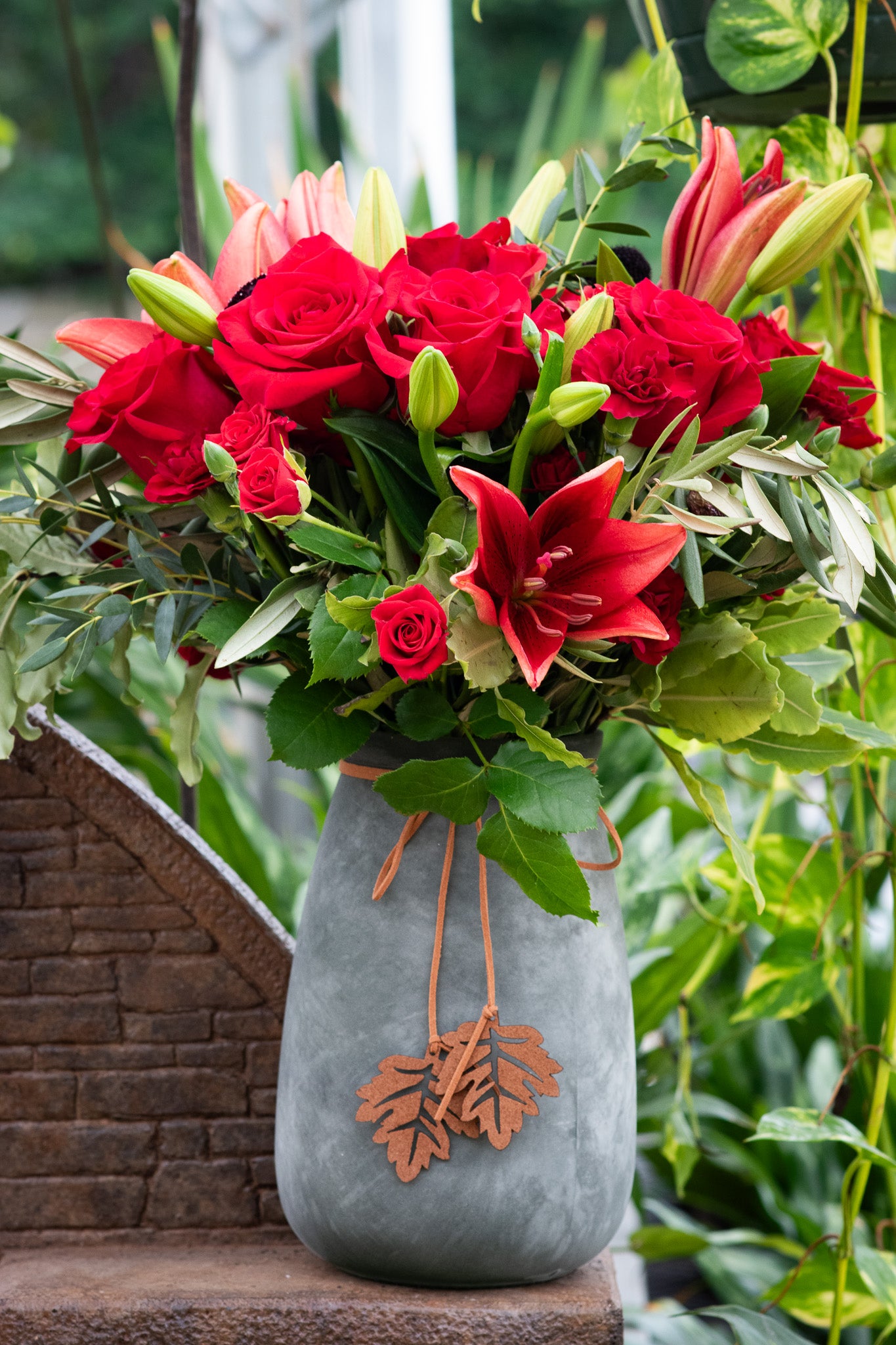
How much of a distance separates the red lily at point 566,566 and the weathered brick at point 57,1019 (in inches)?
13.6

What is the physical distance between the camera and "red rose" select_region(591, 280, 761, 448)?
41cm

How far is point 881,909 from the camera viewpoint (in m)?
1.37

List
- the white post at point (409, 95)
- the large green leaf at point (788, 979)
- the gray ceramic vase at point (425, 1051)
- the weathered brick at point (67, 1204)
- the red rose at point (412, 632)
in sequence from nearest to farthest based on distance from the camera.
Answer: the red rose at point (412, 632), the gray ceramic vase at point (425, 1051), the weathered brick at point (67, 1204), the large green leaf at point (788, 979), the white post at point (409, 95)

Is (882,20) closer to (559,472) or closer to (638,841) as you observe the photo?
(559,472)

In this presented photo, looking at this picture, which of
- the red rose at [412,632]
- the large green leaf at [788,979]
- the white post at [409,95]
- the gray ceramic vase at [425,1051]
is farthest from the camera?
the white post at [409,95]

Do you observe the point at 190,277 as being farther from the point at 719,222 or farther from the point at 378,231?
the point at 719,222

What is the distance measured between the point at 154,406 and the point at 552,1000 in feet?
0.94

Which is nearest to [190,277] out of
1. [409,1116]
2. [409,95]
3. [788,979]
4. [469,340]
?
[469,340]

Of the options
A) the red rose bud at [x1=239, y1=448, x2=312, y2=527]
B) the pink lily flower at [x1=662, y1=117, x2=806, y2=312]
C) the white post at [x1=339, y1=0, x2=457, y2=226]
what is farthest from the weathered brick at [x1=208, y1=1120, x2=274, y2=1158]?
the white post at [x1=339, y1=0, x2=457, y2=226]

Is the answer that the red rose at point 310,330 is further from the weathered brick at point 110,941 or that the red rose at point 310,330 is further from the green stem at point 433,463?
the weathered brick at point 110,941

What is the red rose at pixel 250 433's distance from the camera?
1.34 ft

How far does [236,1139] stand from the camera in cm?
60

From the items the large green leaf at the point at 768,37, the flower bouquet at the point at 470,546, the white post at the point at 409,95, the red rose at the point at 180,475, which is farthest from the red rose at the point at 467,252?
the white post at the point at 409,95

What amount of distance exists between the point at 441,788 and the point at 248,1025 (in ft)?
0.81
